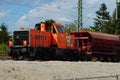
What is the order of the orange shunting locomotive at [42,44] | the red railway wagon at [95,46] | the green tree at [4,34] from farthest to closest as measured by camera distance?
the green tree at [4,34]
the red railway wagon at [95,46]
the orange shunting locomotive at [42,44]

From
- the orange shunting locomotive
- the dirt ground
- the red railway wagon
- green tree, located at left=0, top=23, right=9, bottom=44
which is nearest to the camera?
the dirt ground

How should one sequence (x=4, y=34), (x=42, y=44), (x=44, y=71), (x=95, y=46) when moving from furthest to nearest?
(x=4, y=34), (x=95, y=46), (x=42, y=44), (x=44, y=71)

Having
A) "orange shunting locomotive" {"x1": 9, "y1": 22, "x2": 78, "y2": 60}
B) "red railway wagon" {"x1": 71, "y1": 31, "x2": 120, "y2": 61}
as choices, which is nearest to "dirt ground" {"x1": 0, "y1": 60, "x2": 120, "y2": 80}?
"orange shunting locomotive" {"x1": 9, "y1": 22, "x2": 78, "y2": 60}

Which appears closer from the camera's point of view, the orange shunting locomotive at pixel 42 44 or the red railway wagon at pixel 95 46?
the orange shunting locomotive at pixel 42 44

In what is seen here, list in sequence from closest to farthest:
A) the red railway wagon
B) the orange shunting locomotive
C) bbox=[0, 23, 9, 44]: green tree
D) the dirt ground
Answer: the dirt ground
the orange shunting locomotive
the red railway wagon
bbox=[0, 23, 9, 44]: green tree

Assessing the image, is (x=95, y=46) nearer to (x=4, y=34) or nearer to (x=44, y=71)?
(x=44, y=71)

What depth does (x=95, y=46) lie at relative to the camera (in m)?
42.2

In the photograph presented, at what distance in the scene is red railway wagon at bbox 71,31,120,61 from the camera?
4116cm

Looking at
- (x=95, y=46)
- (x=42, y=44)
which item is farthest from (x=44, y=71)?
(x=95, y=46)

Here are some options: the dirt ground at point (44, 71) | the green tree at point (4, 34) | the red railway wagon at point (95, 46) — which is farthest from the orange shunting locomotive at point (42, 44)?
the green tree at point (4, 34)

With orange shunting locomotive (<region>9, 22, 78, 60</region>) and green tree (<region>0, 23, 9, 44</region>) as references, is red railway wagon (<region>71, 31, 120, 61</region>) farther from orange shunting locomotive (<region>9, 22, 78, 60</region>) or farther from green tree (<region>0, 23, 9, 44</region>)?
green tree (<region>0, 23, 9, 44</region>)

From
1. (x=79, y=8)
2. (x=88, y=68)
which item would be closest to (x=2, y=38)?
(x=79, y=8)

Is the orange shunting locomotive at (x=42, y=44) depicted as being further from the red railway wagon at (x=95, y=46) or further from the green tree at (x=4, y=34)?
the green tree at (x=4, y=34)

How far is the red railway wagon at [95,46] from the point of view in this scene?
4116cm
